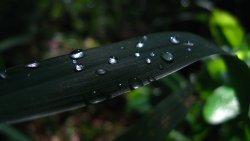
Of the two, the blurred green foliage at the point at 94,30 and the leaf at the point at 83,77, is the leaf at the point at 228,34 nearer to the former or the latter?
the blurred green foliage at the point at 94,30

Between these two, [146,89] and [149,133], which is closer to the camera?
[149,133]

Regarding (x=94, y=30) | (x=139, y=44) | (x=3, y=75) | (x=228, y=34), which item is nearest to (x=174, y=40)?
(x=139, y=44)

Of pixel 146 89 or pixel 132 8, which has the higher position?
pixel 132 8

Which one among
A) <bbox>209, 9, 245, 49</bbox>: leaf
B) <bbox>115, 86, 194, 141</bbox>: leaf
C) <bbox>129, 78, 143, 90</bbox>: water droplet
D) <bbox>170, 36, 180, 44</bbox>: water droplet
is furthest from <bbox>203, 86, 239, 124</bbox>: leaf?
<bbox>129, 78, 143, 90</bbox>: water droplet

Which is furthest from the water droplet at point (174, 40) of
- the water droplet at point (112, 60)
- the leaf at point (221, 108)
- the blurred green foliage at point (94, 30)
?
the blurred green foliage at point (94, 30)

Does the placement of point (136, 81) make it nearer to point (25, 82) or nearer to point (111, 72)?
point (111, 72)

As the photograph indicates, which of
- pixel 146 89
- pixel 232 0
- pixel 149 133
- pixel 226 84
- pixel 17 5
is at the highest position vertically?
pixel 17 5

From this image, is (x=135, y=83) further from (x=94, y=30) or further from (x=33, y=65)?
(x=94, y=30)

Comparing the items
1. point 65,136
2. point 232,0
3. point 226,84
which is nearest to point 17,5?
point 65,136
